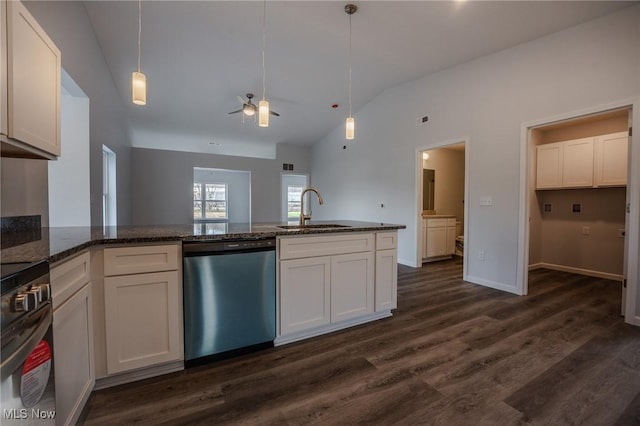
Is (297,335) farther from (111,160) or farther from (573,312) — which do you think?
(111,160)

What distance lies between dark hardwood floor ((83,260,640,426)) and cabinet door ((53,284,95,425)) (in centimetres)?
17

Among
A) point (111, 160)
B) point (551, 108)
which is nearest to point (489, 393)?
point (551, 108)

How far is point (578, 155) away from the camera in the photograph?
13.2 feet

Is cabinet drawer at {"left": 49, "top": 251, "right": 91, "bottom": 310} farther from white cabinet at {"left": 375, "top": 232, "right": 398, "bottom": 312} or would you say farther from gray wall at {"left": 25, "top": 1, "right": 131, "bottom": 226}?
white cabinet at {"left": 375, "top": 232, "right": 398, "bottom": 312}

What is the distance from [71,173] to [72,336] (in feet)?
7.14

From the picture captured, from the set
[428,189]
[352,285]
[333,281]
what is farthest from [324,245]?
[428,189]

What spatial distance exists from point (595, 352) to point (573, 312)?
0.90 m

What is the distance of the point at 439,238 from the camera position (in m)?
5.06

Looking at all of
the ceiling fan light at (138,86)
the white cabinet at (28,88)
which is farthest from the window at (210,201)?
the white cabinet at (28,88)

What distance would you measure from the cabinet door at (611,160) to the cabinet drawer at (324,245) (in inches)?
147

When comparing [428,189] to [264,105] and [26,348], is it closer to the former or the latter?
[264,105]

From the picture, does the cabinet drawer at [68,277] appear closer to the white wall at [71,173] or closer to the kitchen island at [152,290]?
the kitchen island at [152,290]

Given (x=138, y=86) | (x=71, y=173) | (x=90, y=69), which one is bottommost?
(x=71, y=173)

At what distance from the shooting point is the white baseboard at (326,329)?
2156 mm
